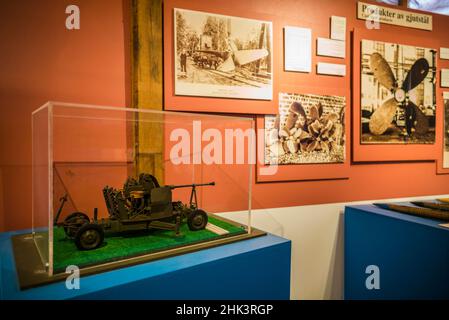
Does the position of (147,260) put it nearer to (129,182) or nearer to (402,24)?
(129,182)

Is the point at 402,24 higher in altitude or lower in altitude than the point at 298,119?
higher

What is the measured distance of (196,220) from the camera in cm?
160

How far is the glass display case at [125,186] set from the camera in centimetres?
124

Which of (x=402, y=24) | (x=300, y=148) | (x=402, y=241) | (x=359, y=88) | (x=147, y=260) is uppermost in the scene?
(x=402, y=24)

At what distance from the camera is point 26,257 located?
1.26 metres

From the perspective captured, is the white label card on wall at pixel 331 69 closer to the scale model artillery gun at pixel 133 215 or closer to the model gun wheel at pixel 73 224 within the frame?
the scale model artillery gun at pixel 133 215

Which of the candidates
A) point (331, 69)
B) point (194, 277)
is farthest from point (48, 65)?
point (331, 69)

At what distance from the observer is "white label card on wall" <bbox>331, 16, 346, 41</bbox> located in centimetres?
255

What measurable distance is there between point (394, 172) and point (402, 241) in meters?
0.92

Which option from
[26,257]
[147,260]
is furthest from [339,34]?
[26,257]

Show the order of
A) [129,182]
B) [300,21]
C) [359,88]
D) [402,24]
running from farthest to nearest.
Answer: [402,24], [359,88], [300,21], [129,182]

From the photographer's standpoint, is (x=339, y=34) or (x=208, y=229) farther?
(x=339, y=34)

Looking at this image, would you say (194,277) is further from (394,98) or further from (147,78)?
(394,98)

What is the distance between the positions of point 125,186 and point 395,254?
182 cm
